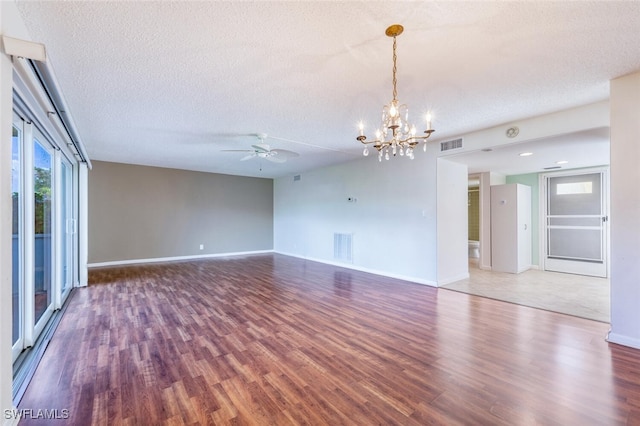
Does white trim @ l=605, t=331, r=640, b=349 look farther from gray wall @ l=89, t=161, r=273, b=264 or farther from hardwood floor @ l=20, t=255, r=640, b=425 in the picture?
gray wall @ l=89, t=161, r=273, b=264

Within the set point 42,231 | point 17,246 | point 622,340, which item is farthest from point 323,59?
point 622,340

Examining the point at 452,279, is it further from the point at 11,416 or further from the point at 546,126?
the point at 11,416

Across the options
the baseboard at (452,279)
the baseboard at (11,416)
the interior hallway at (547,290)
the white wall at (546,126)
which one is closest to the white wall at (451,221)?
the baseboard at (452,279)

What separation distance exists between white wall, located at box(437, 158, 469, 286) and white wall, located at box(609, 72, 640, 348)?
2210 mm

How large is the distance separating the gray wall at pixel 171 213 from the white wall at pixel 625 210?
7.90 m

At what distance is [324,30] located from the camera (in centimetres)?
184

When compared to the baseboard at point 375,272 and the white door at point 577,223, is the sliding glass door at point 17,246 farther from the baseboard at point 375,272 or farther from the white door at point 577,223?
the white door at point 577,223

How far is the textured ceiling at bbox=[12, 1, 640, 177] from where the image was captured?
5.55 ft

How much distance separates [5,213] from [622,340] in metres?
4.82

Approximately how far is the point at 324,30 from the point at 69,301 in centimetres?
480

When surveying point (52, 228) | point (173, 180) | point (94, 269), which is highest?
point (173, 180)

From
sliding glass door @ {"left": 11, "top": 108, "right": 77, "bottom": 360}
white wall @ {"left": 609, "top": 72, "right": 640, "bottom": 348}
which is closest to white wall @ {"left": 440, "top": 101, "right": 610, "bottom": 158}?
white wall @ {"left": 609, "top": 72, "right": 640, "bottom": 348}

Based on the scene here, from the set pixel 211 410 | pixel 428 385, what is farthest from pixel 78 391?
pixel 428 385

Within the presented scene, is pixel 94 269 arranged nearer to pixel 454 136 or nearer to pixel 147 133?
pixel 147 133
